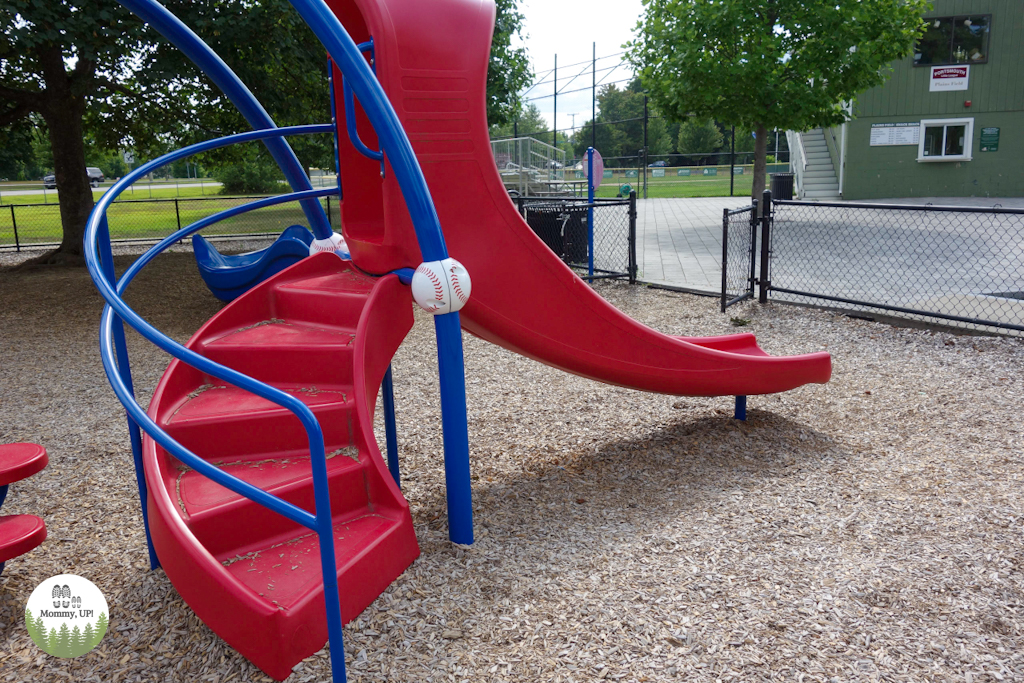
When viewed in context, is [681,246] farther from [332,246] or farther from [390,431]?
[390,431]

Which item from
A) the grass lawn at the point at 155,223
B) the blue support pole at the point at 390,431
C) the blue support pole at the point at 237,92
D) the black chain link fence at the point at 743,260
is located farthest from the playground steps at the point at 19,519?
the grass lawn at the point at 155,223

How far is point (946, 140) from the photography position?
20.2 metres

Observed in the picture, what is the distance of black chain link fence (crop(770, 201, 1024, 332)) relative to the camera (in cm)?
665

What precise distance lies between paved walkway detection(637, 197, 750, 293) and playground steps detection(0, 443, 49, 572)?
280 inches

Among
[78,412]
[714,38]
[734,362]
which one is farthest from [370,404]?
[714,38]

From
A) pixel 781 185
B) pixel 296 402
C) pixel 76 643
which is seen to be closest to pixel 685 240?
pixel 781 185

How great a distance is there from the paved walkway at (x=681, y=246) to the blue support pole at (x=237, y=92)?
5.39 meters

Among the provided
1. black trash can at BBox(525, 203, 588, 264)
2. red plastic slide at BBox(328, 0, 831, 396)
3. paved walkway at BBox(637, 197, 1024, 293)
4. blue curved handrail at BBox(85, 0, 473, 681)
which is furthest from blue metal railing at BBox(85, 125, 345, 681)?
black trash can at BBox(525, 203, 588, 264)

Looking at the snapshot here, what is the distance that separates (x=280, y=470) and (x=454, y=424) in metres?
0.67

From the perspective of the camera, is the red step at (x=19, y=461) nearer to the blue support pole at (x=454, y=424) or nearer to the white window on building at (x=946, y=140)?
the blue support pole at (x=454, y=424)

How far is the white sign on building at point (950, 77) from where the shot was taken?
19.8 meters

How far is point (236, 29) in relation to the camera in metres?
7.46

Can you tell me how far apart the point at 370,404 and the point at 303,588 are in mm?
790

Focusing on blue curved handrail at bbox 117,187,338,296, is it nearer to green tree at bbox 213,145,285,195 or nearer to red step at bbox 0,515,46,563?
red step at bbox 0,515,46,563
